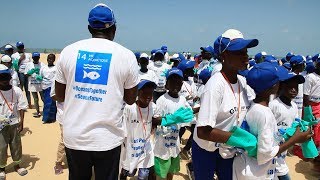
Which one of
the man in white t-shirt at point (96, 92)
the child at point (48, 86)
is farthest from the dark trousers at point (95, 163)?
the child at point (48, 86)

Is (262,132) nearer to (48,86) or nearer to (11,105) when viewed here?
(11,105)

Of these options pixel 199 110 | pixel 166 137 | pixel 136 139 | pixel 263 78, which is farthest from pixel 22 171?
pixel 263 78

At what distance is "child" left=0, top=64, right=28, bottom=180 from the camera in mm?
4848

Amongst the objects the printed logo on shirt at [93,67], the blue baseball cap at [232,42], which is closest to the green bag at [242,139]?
the blue baseball cap at [232,42]

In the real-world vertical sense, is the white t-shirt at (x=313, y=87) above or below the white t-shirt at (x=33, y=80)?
above

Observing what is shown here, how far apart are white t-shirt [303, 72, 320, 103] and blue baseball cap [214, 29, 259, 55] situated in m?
4.09

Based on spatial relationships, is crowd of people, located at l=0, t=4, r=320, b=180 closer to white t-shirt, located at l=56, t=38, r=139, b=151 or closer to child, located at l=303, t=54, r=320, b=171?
white t-shirt, located at l=56, t=38, r=139, b=151

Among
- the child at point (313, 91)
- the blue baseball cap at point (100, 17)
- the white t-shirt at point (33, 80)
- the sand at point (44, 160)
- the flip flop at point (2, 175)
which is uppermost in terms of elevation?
the blue baseball cap at point (100, 17)

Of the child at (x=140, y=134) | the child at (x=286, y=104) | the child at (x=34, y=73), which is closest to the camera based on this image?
the child at (x=286, y=104)

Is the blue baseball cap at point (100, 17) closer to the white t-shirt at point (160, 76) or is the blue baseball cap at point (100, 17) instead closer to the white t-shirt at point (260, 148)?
the white t-shirt at point (260, 148)

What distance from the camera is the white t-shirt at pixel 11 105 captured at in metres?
4.85

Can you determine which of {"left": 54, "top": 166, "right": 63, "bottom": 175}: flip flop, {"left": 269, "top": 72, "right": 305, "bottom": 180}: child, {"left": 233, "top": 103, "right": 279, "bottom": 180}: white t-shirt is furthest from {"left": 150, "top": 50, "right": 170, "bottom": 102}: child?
{"left": 233, "top": 103, "right": 279, "bottom": 180}: white t-shirt

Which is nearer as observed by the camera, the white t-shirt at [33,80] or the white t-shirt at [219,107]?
the white t-shirt at [219,107]

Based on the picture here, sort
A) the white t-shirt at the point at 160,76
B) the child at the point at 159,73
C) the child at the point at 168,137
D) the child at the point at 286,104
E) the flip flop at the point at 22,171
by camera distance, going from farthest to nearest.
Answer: the white t-shirt at the point at 160,76 → the child at the point at 159,73 → the flip flop at the point at 22,171 → the child at the point at 168,137 → the child at the point at 286,104
